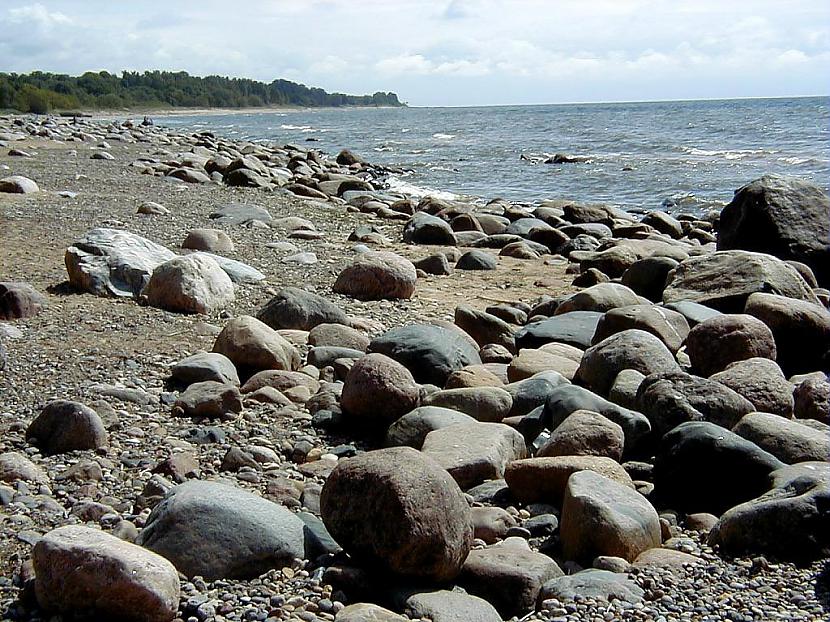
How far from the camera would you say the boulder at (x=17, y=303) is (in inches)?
237

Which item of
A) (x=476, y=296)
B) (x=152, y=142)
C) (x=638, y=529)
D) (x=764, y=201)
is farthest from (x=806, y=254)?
(x=152, y=142)

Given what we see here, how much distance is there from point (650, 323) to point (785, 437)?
1.99m

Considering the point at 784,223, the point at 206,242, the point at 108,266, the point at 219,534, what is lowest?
the point at 219,534

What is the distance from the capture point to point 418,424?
4523 millimetres

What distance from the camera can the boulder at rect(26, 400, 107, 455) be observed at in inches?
157

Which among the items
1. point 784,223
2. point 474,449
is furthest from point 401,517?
point 784,223

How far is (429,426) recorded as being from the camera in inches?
177

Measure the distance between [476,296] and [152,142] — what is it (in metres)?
23.2

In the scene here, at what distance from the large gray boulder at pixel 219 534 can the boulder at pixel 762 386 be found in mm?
2659

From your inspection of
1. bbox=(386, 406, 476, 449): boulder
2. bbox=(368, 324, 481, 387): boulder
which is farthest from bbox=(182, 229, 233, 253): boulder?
bbox=(386, 406, 476, 449): boulder

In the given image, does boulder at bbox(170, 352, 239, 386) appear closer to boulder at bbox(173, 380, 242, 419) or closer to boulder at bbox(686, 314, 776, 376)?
boulder at bbox(173, 380, 242, 419)

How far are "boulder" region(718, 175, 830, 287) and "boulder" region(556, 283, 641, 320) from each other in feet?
7.42

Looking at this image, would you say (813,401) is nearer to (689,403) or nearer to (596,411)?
(689,403)

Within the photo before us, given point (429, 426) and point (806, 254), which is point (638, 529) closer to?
Answer: point (429, 426)
